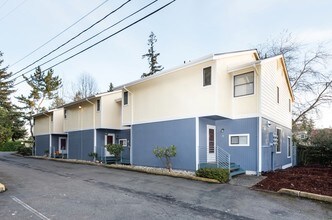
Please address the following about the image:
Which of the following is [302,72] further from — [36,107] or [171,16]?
[36,107]

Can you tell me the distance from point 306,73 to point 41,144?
97.7 ft

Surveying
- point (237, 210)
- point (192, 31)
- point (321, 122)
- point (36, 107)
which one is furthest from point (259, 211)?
point (36, 107)

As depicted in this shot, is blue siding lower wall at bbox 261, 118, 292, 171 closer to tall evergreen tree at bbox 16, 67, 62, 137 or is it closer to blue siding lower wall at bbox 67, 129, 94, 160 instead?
blue siding lower wall at bbox 67, 129, 94, 160

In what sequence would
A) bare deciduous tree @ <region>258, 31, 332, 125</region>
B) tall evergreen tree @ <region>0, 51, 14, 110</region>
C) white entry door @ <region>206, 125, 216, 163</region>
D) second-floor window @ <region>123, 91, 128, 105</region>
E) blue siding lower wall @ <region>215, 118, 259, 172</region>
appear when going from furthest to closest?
tall evergreen tree @ <region>0, 51, 14, 110</region>
bare deciduous tree @ <region>258, 31, 332, 125</region>
second-floor window @ <region>123, 91, 128, 105</region>
white entry door @ <region>206, 125, 216, 163</region>
blue siding lower wall @ <region>215, 118, 259, 172</region>

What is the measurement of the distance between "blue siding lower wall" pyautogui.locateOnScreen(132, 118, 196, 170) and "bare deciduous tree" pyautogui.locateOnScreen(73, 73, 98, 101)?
96.8 feet

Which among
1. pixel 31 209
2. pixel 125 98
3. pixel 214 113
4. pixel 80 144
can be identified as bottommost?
pixel 31 209

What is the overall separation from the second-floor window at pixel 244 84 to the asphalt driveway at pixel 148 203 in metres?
5.41

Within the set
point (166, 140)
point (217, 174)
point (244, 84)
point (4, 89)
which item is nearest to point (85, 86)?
point (4, 89)

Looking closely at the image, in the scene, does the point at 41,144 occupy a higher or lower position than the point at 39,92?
lower

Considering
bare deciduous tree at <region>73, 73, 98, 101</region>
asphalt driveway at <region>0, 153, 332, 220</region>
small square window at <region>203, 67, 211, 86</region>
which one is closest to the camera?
asphalt driveway at <region>0, 153, 332, 220</region>

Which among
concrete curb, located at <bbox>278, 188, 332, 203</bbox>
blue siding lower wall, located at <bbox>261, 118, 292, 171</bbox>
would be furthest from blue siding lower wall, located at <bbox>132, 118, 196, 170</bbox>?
concrete curb, located at <bbox>278, 188, 332, 203</bbox>

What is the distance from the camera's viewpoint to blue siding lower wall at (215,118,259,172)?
12.5 metres

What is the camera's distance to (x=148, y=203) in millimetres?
6996

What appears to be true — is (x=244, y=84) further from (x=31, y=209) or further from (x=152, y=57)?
(x=152, y=57)
